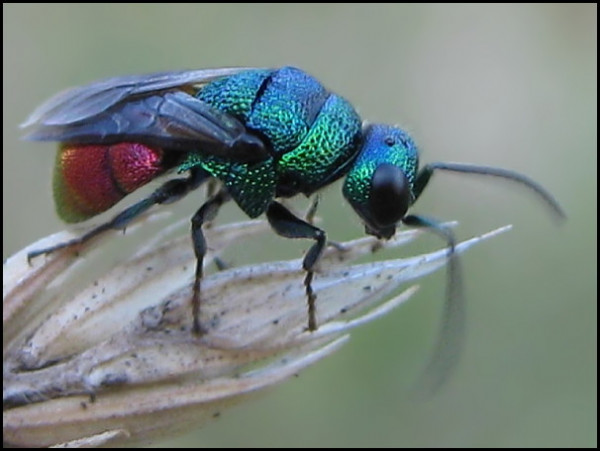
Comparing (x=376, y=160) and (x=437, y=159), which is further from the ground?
(x=376, y=160)

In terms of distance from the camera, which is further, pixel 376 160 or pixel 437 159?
pixel 437 159

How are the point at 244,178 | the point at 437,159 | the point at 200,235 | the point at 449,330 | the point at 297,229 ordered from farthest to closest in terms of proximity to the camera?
the point at 437,159
the point at 244,178
the point at 297,229
the point at 200,235
the point at 449,330

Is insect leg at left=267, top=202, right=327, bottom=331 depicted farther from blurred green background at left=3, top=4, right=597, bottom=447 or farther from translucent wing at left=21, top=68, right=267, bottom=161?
blurred green background at left=3, top=4, right=597, bottom=447

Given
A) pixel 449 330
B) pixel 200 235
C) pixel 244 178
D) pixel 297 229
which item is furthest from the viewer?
pixel 244 178

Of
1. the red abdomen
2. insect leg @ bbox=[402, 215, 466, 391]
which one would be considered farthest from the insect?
insect leg @ bbox=[402, 215, 466, 391]

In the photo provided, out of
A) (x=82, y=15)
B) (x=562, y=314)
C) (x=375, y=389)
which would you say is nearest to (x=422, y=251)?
(x=375, y=389)

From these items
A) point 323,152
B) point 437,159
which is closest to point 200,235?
point 323,152

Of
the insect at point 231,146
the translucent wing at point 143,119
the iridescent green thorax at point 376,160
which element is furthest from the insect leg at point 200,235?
the iridescent green thorax at point 376,160

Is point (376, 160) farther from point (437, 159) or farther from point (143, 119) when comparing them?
point (437, 159)

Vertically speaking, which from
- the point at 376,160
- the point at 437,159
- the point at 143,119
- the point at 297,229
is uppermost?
the point at 143,119
